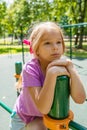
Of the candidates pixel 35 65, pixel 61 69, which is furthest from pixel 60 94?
pixel 35 65

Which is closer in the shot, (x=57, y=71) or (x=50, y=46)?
(x=57, y=71)

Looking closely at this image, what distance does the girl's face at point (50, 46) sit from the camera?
94 centimetres

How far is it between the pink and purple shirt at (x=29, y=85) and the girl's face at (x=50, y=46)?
71 mm

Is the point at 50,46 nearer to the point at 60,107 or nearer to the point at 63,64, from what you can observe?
the point at 63,64

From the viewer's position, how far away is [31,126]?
1094mm

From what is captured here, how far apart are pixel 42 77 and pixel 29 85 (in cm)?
7

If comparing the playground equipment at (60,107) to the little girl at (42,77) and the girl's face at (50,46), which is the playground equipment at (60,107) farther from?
the girl's face at (50,46)

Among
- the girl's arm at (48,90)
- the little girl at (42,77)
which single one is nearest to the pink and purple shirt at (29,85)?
the little girl at (42,77)

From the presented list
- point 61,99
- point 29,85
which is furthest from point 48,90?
point 29,85

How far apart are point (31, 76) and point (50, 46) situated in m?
0.14

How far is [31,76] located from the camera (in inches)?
39.3

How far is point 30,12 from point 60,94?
28.7 meters

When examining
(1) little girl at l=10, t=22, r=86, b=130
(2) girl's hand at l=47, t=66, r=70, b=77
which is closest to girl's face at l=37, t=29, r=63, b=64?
(1) little girl at l=10, t=22, r=86, b=130

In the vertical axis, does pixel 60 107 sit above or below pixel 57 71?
below
